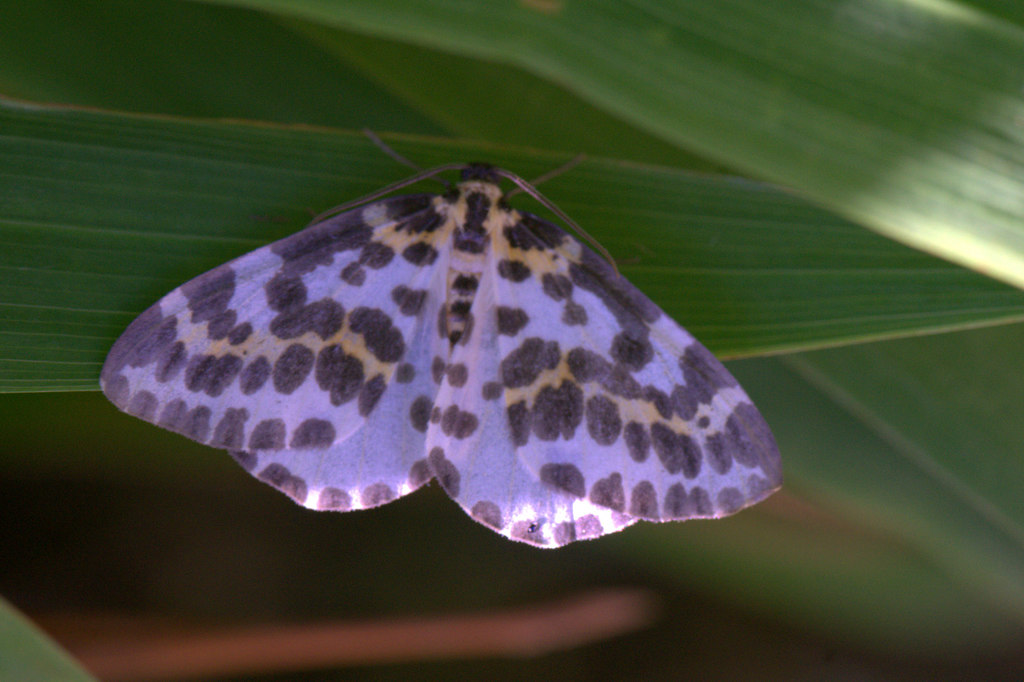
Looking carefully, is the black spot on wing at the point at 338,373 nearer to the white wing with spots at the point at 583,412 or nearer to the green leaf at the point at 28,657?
the white wing with spots at the point at 583,412

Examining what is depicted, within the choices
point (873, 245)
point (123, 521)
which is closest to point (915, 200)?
point (873, 245)

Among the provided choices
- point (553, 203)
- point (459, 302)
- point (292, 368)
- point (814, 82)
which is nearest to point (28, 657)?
point (292, 368)

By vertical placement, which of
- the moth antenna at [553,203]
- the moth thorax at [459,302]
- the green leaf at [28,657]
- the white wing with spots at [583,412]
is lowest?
the green leaf at [28,657]

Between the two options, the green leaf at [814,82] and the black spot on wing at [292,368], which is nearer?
the green leaf at [814,82]

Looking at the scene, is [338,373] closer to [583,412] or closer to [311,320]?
[311,320]

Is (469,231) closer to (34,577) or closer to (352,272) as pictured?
(352,272)

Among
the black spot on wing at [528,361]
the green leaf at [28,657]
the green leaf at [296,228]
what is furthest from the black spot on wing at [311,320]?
the green leaf at [28,657]
